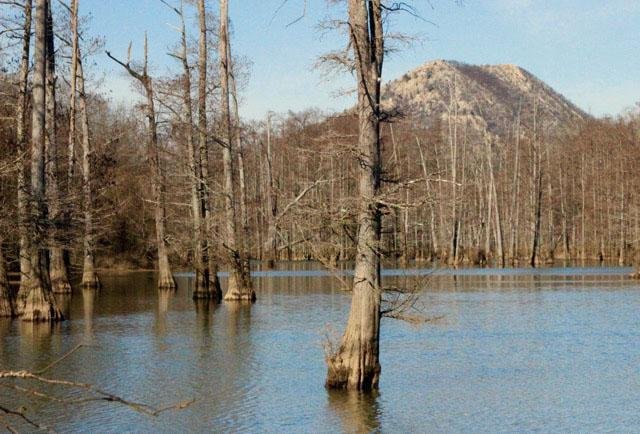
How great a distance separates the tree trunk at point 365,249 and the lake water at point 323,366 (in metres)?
0.40

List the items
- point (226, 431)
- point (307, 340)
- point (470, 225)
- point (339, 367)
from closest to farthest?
point (226, 431) → point (339, 367) → point (307, 340) → point (470, 225)

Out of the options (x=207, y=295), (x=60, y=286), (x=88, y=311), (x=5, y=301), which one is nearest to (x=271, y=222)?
(x=5, y=301)

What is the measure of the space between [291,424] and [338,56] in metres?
5.28

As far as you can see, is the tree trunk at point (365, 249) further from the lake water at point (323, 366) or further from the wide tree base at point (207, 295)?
the wide tree base at point (207, 295)

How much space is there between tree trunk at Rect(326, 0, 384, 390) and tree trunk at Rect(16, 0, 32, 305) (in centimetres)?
609

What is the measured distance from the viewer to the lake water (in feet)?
37.6

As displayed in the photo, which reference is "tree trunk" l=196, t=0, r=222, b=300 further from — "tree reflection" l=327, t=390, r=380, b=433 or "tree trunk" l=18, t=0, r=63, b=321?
"tree reflection" l=327, t=390, r=380, b=433

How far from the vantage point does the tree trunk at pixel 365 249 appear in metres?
12.6

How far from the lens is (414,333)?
2016 centimetres

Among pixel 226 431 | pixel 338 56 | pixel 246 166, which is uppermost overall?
pixel 246 166

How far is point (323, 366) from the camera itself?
50.6 feet

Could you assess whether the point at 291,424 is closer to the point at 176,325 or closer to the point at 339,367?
the point at 339,367

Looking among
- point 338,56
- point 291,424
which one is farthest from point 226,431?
point 338,56

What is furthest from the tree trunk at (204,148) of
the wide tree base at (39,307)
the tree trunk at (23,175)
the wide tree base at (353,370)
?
the wide tree base at (353,370)
